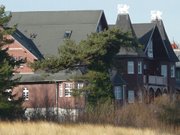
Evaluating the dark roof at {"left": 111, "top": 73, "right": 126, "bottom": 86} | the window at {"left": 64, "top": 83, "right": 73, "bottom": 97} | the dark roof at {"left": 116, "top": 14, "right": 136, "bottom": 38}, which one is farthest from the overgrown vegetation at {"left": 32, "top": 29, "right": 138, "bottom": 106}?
the dark roof at {"left": 116, "top": 14, "right": 136, "bottom": 38}

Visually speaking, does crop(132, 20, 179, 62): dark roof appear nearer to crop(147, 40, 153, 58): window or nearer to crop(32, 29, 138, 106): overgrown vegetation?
crop(147, 40, 153, 58): window

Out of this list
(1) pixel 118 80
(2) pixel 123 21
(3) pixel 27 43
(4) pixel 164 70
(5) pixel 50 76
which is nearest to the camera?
(5) pixel 50 76

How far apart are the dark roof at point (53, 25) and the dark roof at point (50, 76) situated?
14.7 feet

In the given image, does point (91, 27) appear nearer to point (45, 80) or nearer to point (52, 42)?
point (52, 42)

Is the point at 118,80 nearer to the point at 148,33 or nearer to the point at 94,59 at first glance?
the point at 148,33

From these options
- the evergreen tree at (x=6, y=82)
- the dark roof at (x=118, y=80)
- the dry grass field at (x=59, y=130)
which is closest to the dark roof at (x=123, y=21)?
the dark roof at (x=118, y=80)

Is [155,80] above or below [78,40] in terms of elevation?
below

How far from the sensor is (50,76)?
5972 centimetres

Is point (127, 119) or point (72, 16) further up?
point (72, 16)

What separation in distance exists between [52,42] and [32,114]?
1188 inches

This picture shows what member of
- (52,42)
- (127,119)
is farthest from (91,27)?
(127,119)

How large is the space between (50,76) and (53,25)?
10806mm

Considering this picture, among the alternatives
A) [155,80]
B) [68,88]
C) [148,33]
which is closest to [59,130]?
[68,88]

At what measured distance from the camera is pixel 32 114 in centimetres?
3691
